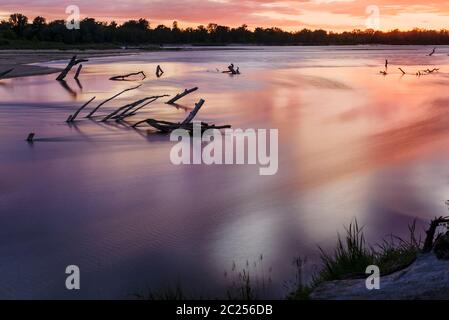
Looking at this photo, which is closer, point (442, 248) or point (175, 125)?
point (442, 248)

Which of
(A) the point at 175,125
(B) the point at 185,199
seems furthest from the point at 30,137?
(B) the point at 185,199

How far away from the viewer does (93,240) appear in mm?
7516

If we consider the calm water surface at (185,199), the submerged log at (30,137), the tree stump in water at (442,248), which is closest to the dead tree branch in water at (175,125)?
the calm water surface at (185,199)

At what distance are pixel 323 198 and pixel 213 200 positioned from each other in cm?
188

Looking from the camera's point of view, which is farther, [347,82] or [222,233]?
[347,82]

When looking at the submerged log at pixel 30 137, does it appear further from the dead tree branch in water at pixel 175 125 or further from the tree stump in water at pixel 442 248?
the tree stump in water at pixel 442 248

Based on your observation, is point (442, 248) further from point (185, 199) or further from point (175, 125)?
point (175, 125)

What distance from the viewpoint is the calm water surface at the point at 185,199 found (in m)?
6.59

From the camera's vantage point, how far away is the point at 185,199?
9.63m

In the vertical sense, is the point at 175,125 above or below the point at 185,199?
above

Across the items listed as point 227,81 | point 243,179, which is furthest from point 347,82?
point 243,179

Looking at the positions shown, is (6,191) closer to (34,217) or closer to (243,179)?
(34,217)

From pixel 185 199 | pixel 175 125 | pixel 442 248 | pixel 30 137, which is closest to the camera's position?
pixel 442 248

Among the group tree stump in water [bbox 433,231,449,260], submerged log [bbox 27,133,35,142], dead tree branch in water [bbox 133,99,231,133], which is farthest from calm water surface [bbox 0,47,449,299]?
tree stump in water [bbox 433,231,449,260]
